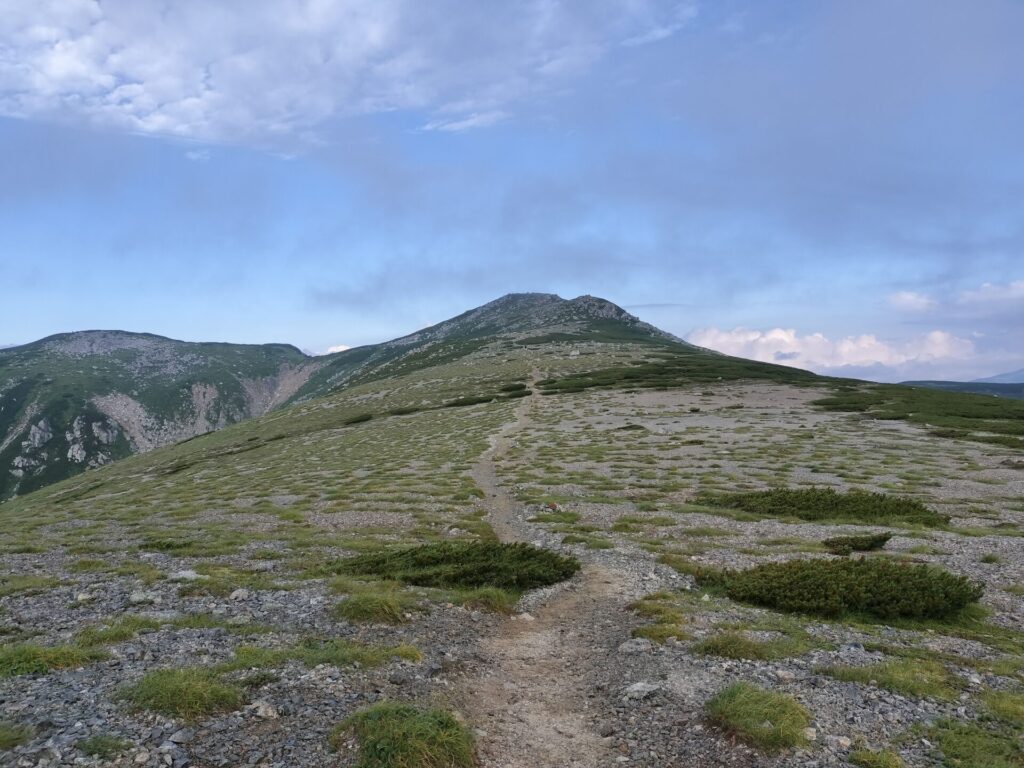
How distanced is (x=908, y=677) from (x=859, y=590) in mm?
4285

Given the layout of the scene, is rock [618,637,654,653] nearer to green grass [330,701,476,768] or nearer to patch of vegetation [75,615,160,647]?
green grass [330,701,476,768]

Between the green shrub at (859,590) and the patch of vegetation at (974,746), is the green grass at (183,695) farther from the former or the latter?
the green shrub at (859,590)

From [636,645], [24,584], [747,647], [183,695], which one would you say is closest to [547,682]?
[636,645]

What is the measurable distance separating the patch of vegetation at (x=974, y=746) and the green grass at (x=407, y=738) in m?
6.69

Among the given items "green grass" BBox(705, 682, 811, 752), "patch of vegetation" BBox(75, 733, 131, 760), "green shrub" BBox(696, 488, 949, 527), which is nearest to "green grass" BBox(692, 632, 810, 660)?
"green grass" BBox(705, 682, 811, 752)

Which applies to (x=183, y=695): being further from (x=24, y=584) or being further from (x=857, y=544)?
(x=857, y=544)

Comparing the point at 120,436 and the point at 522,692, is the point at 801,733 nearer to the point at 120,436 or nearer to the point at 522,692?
the point at 522,692

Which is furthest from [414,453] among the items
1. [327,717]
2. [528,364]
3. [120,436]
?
[120,436]

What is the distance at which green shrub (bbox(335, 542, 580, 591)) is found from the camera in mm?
15906

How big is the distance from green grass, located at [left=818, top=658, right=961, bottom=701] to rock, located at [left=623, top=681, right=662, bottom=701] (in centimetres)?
322

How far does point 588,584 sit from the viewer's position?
54.0 feet

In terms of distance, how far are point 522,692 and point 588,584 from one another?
646cm

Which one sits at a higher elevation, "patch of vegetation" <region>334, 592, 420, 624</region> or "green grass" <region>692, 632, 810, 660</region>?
"patch of vegetation" <region>334, 592, 420, 624</region>

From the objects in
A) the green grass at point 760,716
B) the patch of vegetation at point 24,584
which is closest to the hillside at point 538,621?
the green grass at point 760,716
